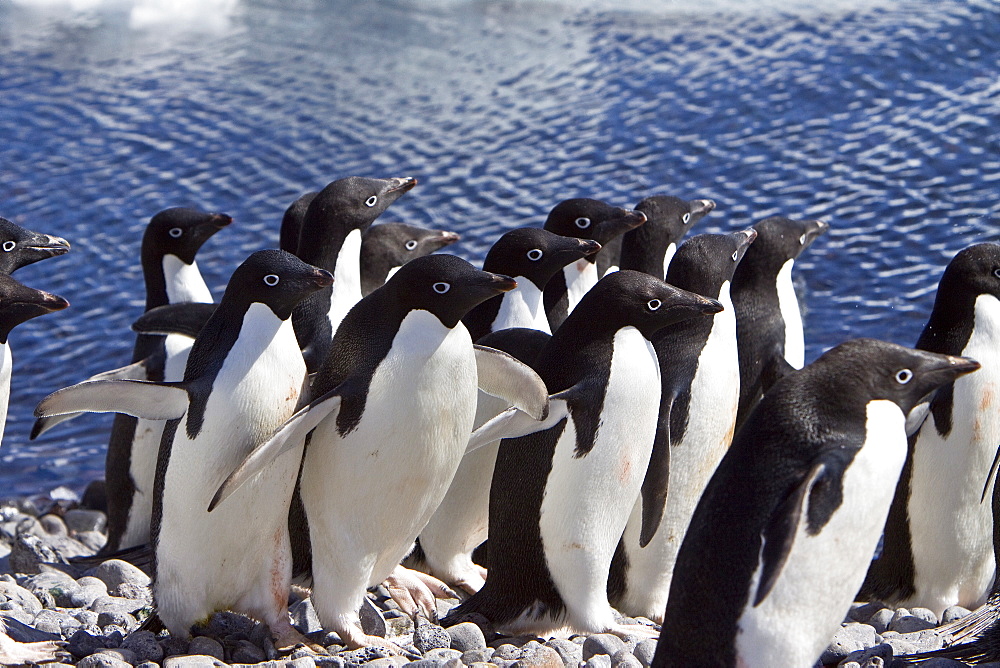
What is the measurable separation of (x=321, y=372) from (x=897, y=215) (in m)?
5.87

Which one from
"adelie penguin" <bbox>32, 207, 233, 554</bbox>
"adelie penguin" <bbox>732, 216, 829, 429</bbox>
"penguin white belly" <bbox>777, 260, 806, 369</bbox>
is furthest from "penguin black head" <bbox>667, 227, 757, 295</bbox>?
"adelie penguin" <bbox>32, 207, 233, 554</bbox>

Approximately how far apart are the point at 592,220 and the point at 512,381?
175 cm

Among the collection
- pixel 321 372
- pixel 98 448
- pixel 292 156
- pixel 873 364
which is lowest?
pixel 98 448

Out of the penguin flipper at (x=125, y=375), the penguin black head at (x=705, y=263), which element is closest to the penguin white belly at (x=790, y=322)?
the penguin black head at (x=705, y=263)

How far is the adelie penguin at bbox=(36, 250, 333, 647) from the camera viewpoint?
12.7 feet

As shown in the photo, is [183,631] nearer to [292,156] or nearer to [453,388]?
[453,388]

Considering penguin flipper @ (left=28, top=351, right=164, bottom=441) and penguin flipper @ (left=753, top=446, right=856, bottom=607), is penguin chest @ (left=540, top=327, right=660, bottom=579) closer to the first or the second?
penguin flipper @ (left=753, top=446, right=856, bottom=607)

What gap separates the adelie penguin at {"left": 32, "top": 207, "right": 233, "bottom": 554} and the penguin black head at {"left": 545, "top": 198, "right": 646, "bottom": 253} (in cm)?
153

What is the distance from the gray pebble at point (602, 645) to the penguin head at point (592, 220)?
2.13m

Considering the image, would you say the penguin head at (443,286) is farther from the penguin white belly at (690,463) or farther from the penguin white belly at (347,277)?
the penguin white belly at (347,277)

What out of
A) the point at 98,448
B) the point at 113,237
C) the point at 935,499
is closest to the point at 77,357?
the point at 98,448

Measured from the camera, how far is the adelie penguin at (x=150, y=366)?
532cm

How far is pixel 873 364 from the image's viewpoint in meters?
3.22

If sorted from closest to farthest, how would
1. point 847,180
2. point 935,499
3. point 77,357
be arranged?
point 935,499 < point 77,357 < point 847,180
